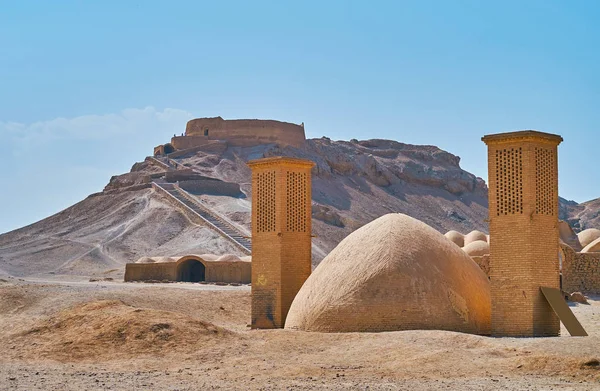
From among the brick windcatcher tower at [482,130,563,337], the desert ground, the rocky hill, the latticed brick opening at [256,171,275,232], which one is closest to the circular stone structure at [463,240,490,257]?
the desert ground

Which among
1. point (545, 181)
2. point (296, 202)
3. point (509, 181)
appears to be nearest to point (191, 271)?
point (296, 202)

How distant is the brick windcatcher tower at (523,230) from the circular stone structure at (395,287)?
911mm

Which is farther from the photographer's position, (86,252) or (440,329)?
(86,252)

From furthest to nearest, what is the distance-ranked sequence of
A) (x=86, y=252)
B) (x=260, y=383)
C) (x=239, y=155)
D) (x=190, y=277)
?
1. (x=239, y=155)
2. (x=86, y=252)
3. (x=190, y=277)
4. (x=260, y=383)

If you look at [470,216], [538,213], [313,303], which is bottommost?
[313,303]

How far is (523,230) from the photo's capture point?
1450 cm

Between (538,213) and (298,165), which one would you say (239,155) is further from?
(538,213)

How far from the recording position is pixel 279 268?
17828 mm

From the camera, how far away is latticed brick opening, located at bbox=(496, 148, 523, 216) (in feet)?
48.2

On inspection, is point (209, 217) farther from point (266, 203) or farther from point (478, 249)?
point (266, 203)

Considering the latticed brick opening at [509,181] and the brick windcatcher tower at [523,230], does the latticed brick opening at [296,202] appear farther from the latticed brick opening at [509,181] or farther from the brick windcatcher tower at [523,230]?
the latticed brick opening at [509,181]

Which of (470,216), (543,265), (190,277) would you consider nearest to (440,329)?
(543,265)

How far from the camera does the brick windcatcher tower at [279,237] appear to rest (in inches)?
704

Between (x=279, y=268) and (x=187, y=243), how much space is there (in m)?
28.4
